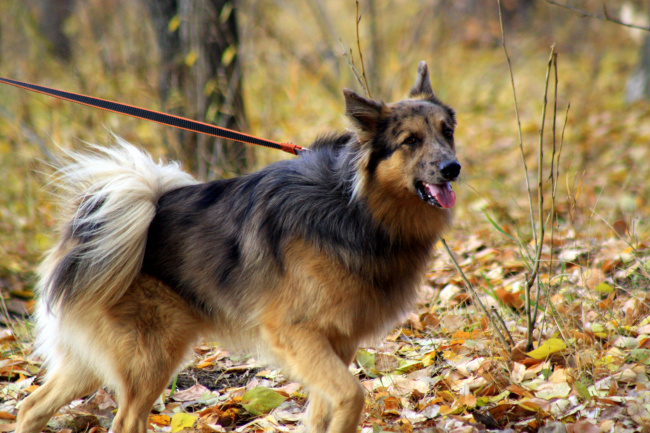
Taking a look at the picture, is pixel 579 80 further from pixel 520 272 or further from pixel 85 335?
pixel 85 335

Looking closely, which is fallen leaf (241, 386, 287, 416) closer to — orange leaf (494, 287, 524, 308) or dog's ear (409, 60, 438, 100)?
orange leaf (494, 287, 524, 308)

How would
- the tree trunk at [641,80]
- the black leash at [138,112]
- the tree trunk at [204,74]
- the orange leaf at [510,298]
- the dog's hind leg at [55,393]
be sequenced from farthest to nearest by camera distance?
the tree trunk at [641,80]
the tree trunk at [204,74]
the orange leaf at [510,298]
the black leash at [138,112]
the dog's hind leg at [55,393]

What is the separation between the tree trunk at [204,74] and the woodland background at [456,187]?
0.02 meters

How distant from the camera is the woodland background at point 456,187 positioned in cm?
331

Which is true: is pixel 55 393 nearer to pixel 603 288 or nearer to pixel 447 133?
pixel 447 133

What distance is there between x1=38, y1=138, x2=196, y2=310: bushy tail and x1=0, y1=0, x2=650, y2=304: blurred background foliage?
1.90ft

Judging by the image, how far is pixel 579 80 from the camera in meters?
11.0

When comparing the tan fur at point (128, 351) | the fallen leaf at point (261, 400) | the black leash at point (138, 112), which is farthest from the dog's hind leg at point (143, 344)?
the black leash at point (138, 112)

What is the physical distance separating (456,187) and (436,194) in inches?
172

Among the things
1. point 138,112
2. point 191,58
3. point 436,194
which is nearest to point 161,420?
point 138,112

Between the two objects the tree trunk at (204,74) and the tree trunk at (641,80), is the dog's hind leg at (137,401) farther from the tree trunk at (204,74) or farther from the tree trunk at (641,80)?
the tree trunk at (641,80)

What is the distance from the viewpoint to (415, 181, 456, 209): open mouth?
9.83ft

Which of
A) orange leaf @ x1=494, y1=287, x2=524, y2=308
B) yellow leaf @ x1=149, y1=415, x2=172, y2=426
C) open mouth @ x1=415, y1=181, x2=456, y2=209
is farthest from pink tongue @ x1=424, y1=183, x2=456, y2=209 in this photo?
yellow leaf @ x1=149, y1=415, x2=172, y2=426

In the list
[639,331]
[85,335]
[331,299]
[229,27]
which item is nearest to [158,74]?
[229,27]
